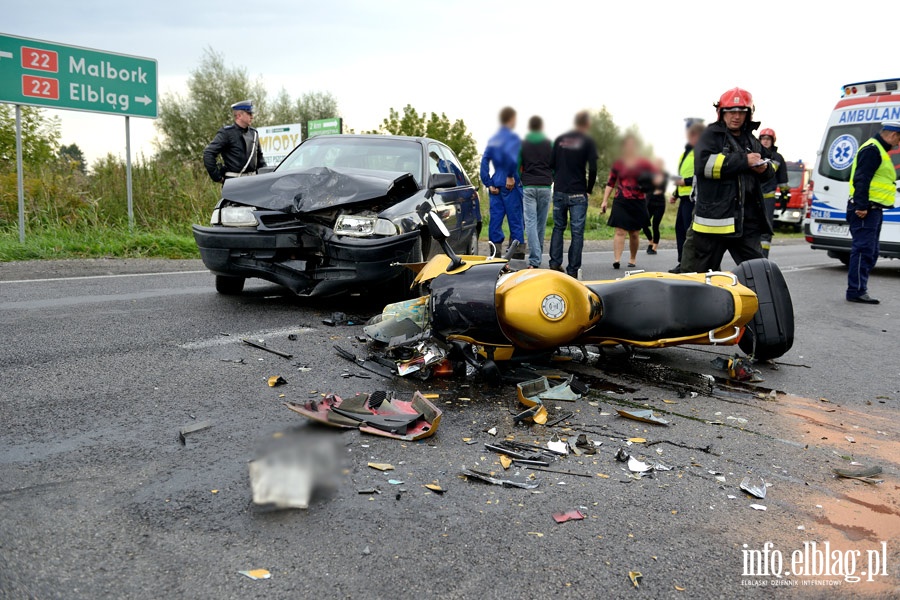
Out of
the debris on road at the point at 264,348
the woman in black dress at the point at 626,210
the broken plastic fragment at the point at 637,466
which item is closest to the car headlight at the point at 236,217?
the debris on road at the point at 264,348

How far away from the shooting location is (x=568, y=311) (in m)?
3.89

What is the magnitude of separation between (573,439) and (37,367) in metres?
2.97

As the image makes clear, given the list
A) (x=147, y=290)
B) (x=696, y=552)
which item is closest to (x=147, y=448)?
(x=696, y=552)

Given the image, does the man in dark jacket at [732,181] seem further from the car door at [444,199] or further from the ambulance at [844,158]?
the ambulance at [844,158]

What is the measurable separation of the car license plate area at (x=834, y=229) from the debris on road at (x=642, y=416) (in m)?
9.75

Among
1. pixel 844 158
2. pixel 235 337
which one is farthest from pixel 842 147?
pixel 235 337

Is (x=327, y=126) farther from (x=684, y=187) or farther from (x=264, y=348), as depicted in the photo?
(x=264, y=348)

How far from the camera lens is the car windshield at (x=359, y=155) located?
277 inches

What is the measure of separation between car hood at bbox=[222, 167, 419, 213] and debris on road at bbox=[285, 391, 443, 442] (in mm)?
2577

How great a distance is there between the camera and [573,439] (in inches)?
132

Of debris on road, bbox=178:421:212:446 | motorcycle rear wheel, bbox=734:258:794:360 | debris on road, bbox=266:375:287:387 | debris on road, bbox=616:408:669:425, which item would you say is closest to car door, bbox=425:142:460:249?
motorcycle rear wheel, bbox=734:258:794:360

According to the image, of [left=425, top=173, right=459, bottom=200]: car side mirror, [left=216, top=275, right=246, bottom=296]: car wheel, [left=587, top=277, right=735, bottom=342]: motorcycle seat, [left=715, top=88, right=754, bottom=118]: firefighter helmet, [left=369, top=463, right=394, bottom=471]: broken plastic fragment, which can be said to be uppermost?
[left=715, top=88, right=754, bottom=118]: firefighter helmet

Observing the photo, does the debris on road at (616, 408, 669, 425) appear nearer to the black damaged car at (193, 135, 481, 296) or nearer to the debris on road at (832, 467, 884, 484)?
the debris on road at (832, 467, 884, 484)

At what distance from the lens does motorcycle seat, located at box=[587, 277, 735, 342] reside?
4340 mm
